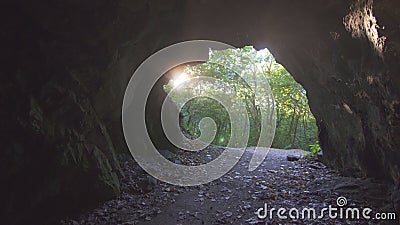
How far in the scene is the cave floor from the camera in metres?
5.05

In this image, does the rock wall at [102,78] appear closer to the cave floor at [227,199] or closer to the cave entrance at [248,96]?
the cave floor at [227,199]

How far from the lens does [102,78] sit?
22.2 ft

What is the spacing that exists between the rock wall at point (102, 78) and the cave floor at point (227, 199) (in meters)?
0.43

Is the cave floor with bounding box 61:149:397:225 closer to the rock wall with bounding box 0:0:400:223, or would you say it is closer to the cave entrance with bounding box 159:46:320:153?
the rock wall with bounding box 0:0:400:223

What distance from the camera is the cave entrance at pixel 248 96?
19.8m

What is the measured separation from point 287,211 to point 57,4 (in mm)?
5473

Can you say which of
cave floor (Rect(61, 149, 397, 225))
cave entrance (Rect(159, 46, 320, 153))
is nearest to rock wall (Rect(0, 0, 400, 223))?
cave floor (Rect(61, 149, 397, 225))

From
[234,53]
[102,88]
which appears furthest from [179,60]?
[234,53]

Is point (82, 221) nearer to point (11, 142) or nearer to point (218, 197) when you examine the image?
point (11, 142)

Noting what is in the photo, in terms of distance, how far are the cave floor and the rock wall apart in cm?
43

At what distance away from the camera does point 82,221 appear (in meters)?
4.91

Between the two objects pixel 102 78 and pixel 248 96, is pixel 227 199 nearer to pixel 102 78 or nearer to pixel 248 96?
pixel 102 78

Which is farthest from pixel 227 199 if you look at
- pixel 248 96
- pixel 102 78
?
pixel 248 96

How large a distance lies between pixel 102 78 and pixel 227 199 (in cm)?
405
